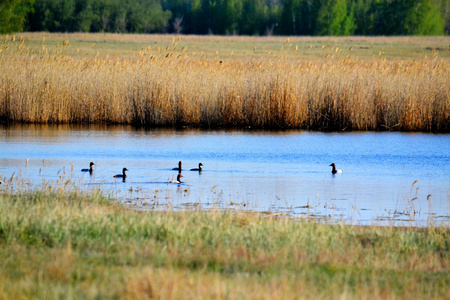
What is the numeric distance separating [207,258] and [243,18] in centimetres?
10095

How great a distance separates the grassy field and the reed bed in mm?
12216

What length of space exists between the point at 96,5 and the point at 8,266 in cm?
9117

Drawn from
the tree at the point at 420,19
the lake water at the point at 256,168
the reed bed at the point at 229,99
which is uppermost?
the tree at the point at 420,19

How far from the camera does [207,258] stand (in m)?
5.83

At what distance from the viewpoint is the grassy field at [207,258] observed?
15.8 feet

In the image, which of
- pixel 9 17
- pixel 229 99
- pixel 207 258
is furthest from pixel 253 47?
pixel 207 258

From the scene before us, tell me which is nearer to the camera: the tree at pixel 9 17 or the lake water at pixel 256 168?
the lake water at pixel 256 168

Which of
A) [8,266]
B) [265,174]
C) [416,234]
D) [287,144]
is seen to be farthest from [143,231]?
[287,144]

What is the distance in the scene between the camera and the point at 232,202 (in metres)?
9.95

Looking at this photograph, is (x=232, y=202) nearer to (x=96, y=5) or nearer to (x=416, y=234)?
(x=416, y=234)

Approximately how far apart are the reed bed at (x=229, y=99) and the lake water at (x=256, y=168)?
760 millimetres

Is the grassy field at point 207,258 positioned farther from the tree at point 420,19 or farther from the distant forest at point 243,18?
the tree at point 420,19

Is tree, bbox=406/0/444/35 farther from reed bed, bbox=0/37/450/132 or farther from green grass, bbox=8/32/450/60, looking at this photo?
reed bed, bbox=0/37/450/132

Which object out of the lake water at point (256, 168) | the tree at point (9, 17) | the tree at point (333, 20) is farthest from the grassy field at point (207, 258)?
the tree at point (333, 20)
